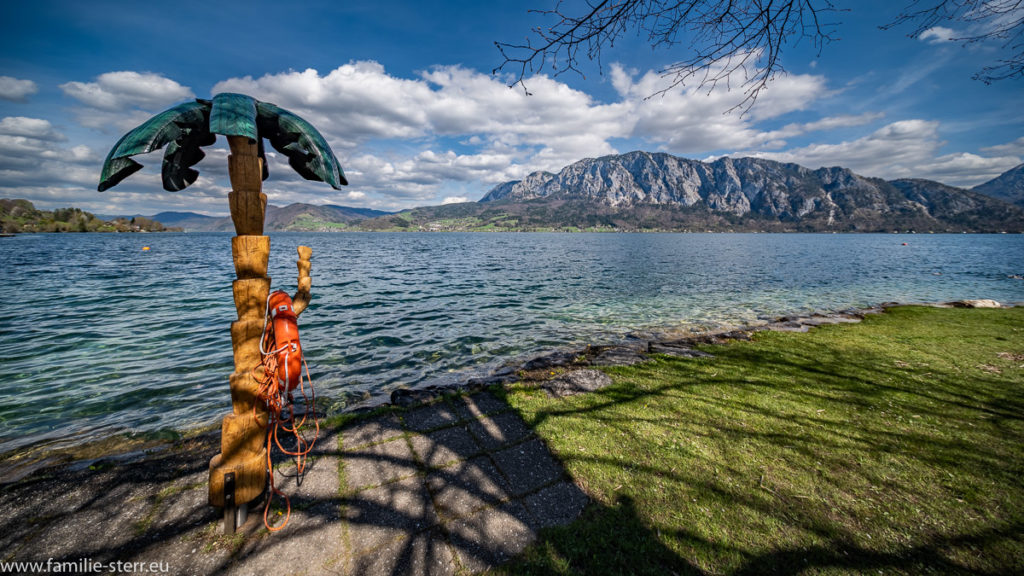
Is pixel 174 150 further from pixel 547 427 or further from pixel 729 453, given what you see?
pixel 729 453

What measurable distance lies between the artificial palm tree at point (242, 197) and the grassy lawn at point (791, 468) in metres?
3.04

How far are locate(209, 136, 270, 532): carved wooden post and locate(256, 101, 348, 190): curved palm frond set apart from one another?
0.38m

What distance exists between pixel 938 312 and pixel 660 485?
2075cm

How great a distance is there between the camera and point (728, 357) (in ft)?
28.0

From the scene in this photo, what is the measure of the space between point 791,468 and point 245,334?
6635 mm

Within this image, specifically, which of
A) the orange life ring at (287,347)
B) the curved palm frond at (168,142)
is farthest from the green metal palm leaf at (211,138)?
the orange life ring at (287,347)

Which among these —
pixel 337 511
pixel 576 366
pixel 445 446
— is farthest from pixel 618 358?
pixel 337 511

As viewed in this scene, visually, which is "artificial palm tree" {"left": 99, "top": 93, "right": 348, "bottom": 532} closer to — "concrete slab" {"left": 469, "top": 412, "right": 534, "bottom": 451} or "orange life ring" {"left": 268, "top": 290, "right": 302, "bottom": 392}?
"orange life ring" {"left": 268, "top": 290, "right": 302, "bottom": 392}

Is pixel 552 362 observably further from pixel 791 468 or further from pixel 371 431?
pixel 791 468

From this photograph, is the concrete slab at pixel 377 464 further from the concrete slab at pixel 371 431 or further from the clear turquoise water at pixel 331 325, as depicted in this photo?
the clear turquoise water at pixel 331 325

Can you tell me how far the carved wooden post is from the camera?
11.2ft

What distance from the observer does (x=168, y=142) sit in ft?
10.4

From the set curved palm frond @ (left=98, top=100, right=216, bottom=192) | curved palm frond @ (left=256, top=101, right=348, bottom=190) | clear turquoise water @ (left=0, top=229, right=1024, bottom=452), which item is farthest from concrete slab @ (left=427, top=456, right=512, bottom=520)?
clear turquoise water @ (left=0, top=229, right=1024, bottom=452)

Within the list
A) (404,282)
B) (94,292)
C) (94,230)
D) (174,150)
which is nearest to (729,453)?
(174,150)
